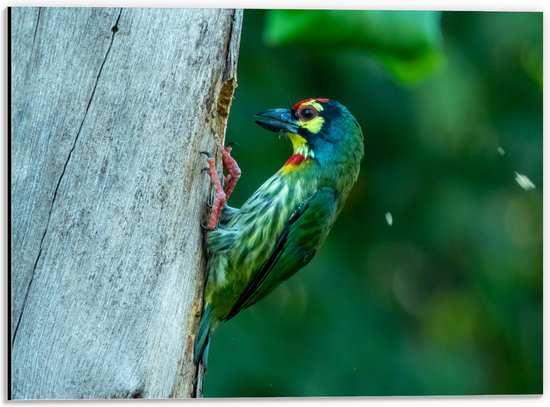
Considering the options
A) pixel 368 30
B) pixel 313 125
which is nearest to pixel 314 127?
pixel 313 125

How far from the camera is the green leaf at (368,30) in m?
2.85

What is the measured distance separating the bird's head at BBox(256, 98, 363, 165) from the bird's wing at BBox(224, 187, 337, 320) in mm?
125

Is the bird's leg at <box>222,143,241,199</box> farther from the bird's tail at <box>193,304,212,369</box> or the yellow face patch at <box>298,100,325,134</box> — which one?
the bird's tail at <box>193,304,212,369</box>

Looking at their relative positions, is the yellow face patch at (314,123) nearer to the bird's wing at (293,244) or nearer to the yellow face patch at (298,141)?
the yellow face patch at (298,141)

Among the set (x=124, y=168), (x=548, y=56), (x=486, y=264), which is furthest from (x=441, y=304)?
(x=124, y=168)

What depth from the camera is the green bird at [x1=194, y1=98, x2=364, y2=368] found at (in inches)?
106

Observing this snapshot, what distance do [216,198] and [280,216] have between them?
0.65ft

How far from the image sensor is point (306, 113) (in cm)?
277

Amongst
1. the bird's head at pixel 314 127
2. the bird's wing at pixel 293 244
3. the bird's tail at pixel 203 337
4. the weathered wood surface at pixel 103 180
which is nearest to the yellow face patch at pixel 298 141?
the bird's head at pixel 314 127

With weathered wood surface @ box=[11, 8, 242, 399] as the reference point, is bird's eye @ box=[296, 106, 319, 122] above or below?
above

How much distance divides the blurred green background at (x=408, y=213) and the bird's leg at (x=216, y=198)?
333 millimetres

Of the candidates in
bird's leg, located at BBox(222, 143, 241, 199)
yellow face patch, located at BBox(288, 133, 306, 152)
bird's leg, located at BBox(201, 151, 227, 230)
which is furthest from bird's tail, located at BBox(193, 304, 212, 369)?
yellow face patch, located at BBox(288, 133, 306, 152)

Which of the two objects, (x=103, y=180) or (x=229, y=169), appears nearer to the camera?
(x=103, y=180)

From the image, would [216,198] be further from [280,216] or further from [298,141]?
[298,141]
